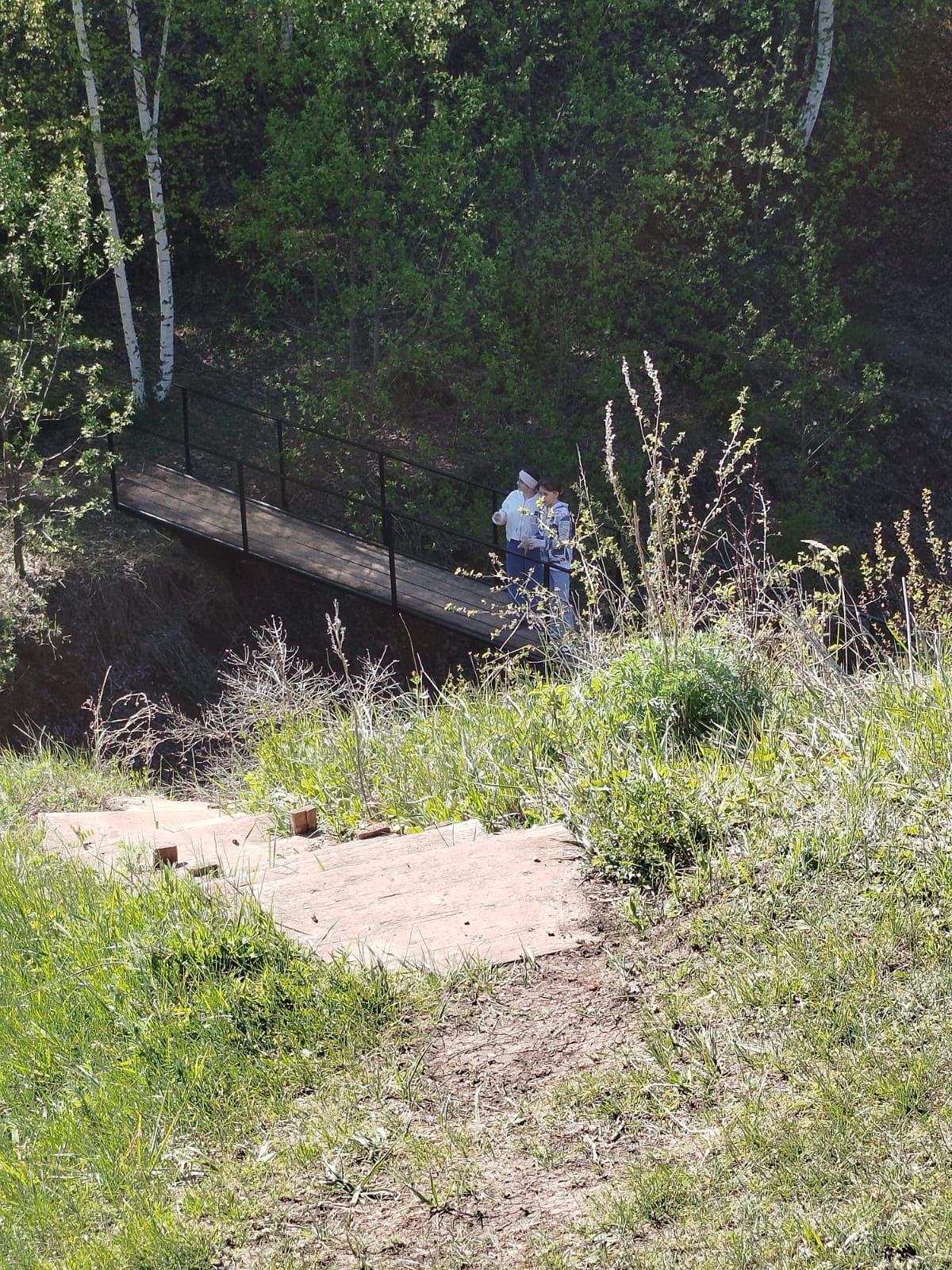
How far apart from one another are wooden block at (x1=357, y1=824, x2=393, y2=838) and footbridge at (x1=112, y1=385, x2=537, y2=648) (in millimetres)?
7142

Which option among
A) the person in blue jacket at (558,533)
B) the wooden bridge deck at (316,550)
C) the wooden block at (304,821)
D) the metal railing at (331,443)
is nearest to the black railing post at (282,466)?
the metal railing at (331,443)

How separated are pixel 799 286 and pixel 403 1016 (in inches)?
632

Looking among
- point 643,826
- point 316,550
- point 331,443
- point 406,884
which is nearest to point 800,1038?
point 643,826

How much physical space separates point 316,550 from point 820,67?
11.1 meters

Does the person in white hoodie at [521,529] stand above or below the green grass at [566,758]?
below

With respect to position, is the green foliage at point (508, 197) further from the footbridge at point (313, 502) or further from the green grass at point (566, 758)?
the green grass at point (566, 758)

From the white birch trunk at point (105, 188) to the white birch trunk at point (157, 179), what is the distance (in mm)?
339

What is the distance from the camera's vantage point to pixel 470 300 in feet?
50.6

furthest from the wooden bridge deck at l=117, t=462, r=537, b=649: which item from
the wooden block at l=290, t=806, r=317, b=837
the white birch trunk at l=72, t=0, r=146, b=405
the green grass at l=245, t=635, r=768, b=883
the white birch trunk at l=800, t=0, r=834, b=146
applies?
the white birch trunk at l=800, t=0, r=834, b=146

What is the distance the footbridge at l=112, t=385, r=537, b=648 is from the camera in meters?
12.4

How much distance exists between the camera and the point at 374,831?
15.1ft

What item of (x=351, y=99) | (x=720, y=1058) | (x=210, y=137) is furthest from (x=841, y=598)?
(x=210, y=137)

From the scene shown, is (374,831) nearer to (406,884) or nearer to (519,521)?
(406,884)

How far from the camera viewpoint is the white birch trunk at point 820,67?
17.4 m
